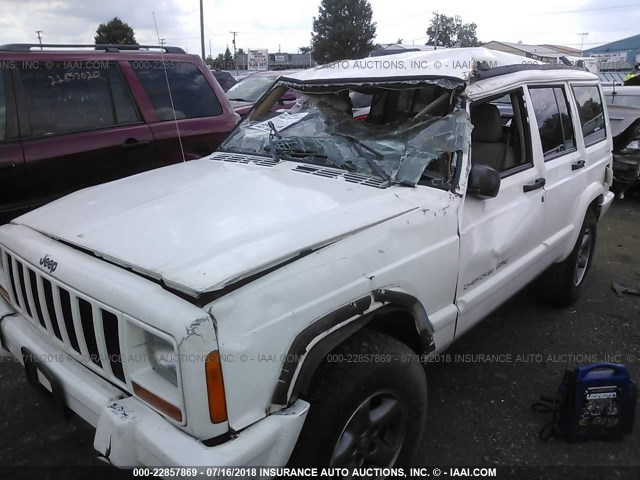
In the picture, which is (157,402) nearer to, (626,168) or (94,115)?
(94,115)

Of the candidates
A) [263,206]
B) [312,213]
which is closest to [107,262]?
[263,206]

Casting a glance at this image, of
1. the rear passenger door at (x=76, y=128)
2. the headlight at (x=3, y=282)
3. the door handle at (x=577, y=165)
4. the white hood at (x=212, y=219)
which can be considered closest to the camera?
the white hood at (x=212, y=219)

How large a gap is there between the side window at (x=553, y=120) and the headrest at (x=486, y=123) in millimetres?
283

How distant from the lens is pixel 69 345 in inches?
79.8

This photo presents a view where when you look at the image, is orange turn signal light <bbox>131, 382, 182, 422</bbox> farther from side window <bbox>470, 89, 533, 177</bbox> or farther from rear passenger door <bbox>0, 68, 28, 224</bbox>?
rear passenger door <bbox>0, 68, 28, 224</bbox>

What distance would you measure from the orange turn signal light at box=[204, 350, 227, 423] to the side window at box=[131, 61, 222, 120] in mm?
3709

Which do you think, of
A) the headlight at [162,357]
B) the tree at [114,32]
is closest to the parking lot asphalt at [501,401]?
the headlight at [162,357]

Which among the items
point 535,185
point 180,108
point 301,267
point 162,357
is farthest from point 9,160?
point 535,185

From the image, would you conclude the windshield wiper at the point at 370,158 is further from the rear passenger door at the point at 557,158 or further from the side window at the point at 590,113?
the side window at the point at 590,113

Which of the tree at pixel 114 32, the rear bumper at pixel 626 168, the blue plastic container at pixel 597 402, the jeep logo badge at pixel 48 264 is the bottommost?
the blue plastic container at pixel 597 402

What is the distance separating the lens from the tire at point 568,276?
13.1ft

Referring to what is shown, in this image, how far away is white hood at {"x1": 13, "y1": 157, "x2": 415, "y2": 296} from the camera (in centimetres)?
177

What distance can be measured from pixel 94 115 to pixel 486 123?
3.28 metres

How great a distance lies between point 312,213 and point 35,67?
3.28 meters
